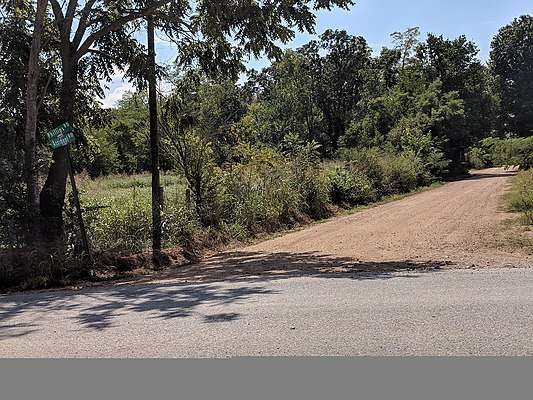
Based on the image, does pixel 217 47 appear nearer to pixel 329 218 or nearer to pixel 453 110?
pixel 329 218

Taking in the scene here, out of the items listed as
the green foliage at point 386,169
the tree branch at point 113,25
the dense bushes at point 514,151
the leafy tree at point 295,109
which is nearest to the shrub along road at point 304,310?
the dense bushes at point 514,151

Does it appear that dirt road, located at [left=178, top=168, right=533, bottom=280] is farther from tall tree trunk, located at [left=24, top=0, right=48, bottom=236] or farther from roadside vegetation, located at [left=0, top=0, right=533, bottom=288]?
tall tree trunk, located at [left=24, top=0, right=48, bottom=236]

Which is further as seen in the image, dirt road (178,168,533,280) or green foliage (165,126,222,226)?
green foliage (165,126,222,226)

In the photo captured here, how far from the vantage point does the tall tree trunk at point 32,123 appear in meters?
12.5

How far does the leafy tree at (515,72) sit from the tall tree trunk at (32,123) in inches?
3003

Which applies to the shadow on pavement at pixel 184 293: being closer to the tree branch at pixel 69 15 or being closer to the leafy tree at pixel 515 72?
the tree branch at pixel 69 15

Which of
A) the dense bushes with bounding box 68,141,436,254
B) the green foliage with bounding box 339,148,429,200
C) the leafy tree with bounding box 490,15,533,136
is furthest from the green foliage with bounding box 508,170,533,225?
the leafy tree with bounding box 490,15,533,136

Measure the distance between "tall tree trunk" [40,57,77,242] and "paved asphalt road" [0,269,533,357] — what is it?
10.3 feet

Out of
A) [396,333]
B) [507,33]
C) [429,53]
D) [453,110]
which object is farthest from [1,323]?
[507,33]

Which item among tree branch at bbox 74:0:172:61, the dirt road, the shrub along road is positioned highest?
tree branch at bbox 74:0:172:61

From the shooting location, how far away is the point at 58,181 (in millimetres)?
13648

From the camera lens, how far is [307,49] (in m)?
79.8

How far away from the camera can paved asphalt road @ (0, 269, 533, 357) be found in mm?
5668

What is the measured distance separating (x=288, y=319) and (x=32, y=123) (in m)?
8.66
